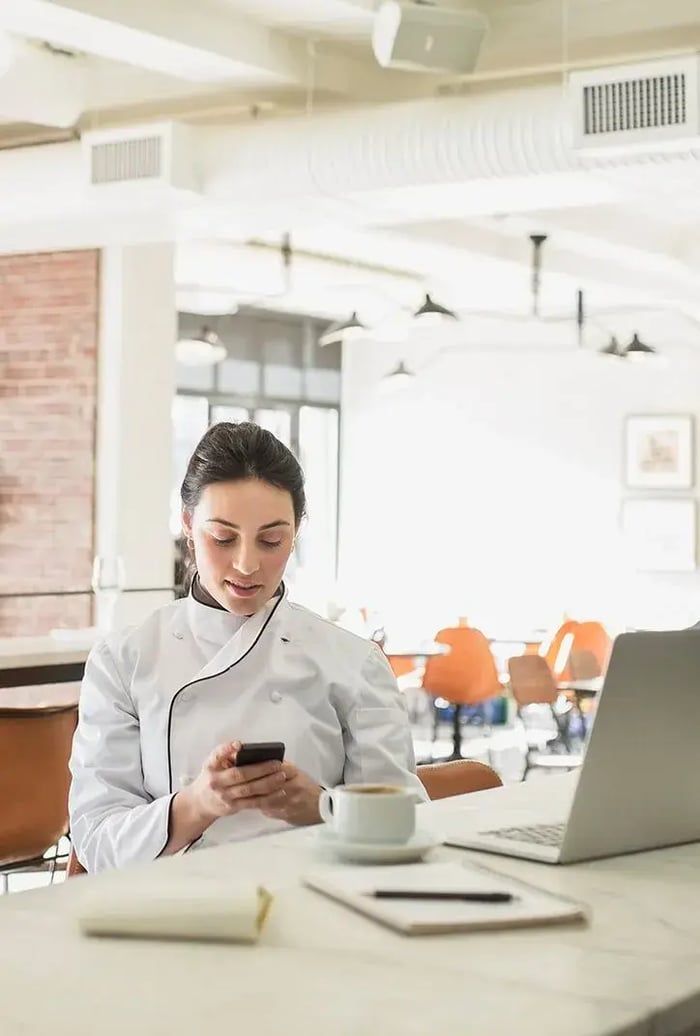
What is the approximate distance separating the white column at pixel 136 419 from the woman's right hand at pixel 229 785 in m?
5.69

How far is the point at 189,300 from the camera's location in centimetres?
1138

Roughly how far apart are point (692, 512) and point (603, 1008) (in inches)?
432

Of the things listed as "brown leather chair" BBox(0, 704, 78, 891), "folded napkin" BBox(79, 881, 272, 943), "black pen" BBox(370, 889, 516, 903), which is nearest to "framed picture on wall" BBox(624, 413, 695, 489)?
"brown leather chair" BBox(0, 704, 78, 891)

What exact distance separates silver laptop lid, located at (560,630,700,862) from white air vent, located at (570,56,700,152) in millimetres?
3656

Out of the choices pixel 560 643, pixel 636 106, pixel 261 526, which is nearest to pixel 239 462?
pixel 261 526

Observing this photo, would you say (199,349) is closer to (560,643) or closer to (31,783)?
(560,643)

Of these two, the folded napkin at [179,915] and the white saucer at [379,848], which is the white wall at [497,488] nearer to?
the white saucer at [379,848]

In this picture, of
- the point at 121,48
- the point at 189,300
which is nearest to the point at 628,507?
the point at 189,300

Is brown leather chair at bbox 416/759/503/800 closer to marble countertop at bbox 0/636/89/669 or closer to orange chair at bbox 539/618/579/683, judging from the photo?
marble countertop at bbox 0/636/89/669

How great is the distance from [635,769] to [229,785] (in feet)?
1.80

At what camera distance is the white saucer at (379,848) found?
1750 mm

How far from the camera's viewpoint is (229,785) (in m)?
2.02

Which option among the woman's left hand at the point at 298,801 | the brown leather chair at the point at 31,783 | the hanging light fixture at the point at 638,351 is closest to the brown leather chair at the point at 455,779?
the woman's left hand at the point at 298,801

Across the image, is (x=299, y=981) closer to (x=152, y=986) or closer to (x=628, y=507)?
(x=152, y=986)
